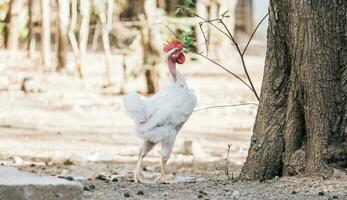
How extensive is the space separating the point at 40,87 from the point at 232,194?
12.2 metres

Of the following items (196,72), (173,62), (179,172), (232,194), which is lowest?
(196,72)

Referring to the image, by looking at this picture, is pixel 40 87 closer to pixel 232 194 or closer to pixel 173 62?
pixel 173 62

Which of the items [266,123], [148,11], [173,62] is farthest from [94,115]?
[266,123]

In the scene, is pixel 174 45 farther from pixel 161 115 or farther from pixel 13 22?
pixel 13 22

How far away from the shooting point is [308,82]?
584cm

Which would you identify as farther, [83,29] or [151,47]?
[83,29]

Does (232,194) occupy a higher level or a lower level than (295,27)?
lower

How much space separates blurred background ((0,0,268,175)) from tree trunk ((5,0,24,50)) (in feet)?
0.09

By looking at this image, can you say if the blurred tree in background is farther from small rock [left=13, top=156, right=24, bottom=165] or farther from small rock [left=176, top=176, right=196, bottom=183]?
small rock [left=176, top=176, right=196, bottom=183]

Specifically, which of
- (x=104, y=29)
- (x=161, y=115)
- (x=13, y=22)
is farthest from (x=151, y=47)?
(x=161, y=115)

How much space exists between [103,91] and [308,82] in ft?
37.7

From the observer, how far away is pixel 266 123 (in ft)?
20.3

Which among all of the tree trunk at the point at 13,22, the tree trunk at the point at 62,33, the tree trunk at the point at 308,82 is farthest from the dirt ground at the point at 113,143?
the tree trunk at the point at 13,22

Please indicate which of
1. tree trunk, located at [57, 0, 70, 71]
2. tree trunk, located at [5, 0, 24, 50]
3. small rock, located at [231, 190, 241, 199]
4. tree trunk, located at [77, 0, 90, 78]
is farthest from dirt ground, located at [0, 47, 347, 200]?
tree trunk, located at [5, 0, 24, 50]
